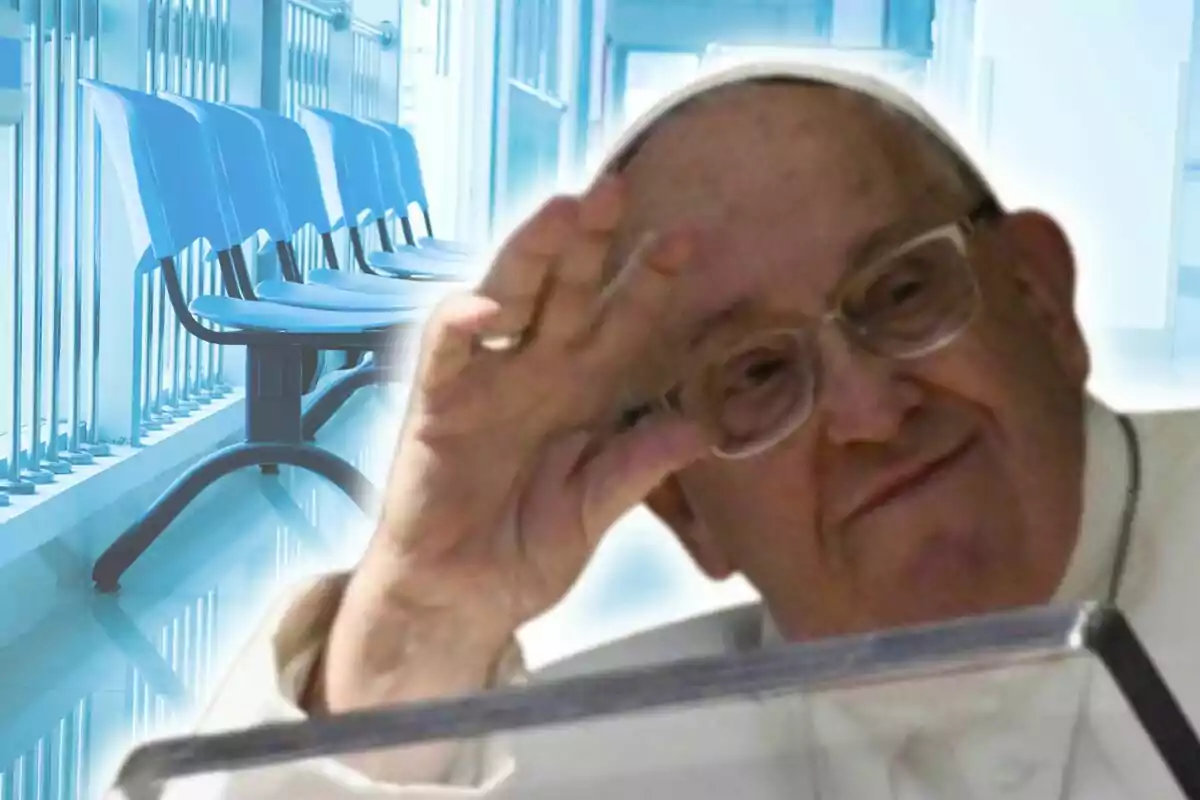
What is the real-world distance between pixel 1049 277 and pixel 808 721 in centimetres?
27

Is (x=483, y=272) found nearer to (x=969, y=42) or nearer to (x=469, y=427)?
(x=469, y=427)

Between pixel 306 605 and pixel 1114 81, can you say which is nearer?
pixel 306 605

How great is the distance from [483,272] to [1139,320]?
350mm

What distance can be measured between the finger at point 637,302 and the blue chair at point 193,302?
0.83 metres

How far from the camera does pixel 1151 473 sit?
51 cm

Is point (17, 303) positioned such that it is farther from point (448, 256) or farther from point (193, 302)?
point (448, 256)

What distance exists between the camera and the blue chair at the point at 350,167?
1.50m

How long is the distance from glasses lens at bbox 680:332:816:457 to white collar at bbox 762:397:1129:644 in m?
0.08

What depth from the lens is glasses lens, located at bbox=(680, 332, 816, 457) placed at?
49 centimetres

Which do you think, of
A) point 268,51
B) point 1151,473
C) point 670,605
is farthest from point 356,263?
point 1151,473

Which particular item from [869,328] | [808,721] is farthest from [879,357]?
[808,721]

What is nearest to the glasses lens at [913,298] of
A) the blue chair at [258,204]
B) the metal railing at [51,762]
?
the metal railing at [51,762]

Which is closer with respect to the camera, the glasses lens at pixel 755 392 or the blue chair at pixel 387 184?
the glasses lens at pixel 755 392

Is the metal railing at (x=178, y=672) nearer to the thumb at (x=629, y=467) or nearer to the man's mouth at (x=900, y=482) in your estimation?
the thumb at (x=629, y=467)
